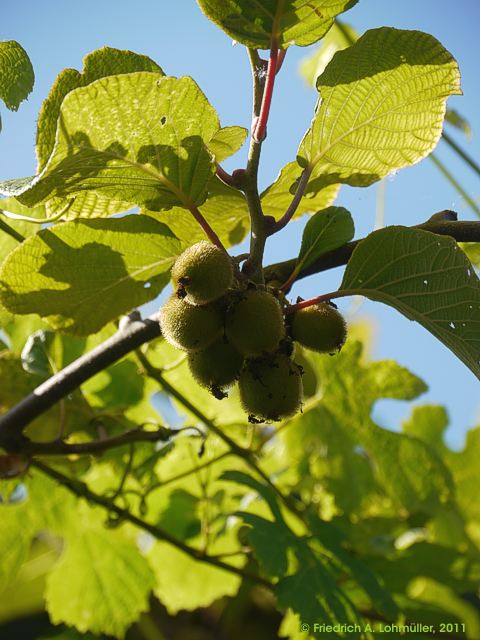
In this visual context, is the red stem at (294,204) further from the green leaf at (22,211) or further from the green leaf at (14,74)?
the green leaf at (22,211)

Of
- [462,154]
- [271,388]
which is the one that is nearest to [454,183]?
[462,154]

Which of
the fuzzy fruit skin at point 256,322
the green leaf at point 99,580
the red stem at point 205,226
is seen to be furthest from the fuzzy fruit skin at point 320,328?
the green leaf at point 99,580

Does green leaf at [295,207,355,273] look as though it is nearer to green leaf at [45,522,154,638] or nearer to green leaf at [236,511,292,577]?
green leaf at [236,511,292,577]

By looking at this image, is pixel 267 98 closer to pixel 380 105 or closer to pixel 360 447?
pixel 380 105

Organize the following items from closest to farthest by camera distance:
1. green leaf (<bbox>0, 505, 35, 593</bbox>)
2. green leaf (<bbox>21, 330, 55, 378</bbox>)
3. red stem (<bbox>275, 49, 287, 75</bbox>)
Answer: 1. red stem (<bbox>275, 49, 287, 75</bbox>)
2. green leaf (<bbox>21, 330, 55, 378</bbox>)
3. green leaf (<bbox>0, 505, 35, 593</bbox>)

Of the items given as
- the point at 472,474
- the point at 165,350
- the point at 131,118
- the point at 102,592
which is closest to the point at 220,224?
the point at 131,118

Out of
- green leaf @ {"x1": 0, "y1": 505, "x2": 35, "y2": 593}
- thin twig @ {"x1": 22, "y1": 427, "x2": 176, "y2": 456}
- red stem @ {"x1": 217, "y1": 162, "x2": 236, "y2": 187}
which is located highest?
red stem @ {"x1": 217, "y1": 162, "x2": 236, "y2": 187}

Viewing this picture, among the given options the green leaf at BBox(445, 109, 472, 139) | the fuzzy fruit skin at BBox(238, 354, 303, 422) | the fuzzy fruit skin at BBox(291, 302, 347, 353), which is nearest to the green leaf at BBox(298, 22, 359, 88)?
the green leaf at BBox(445, 109, 472, 139)

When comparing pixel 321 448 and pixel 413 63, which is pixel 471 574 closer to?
pixel 321 448
